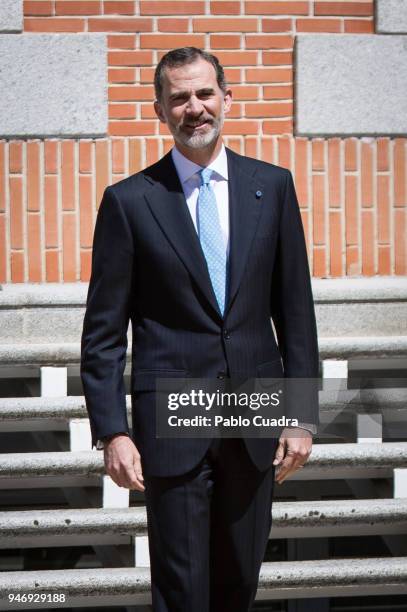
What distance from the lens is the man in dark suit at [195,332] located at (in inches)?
138

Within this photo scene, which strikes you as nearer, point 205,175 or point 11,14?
point 205,175

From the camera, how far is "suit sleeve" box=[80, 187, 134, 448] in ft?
11.6

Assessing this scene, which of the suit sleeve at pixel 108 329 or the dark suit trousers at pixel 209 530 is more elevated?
the suit sleeve at pixel 108 329

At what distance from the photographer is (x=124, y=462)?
3.48 meters

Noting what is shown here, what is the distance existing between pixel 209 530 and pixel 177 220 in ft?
3.00

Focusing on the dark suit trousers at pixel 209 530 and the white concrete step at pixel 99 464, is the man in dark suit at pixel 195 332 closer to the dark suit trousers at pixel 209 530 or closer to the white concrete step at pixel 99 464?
the dark suit trousers at pixel 209 530

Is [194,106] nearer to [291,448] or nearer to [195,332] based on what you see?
[195,332]

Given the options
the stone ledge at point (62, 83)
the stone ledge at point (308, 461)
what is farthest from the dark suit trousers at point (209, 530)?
the stone ledge at point (62, 83)

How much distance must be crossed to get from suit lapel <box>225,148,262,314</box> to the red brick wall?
250 cm

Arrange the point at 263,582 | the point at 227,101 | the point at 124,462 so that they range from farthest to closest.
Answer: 1. the point at 263,582
2. the point at 227,101
3. the point at 124,462

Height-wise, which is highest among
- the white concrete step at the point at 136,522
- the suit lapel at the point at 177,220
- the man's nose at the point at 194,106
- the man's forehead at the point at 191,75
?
the man's forehead at the point at 191,75

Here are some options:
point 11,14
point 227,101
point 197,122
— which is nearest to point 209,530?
point 197,122

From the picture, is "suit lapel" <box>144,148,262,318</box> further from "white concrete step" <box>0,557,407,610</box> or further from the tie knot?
"white concrete step" <box>0,557,407,610</box>

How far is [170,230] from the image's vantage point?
356 centimetres
